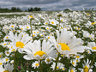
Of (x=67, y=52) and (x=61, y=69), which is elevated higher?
(x=67, y=52)

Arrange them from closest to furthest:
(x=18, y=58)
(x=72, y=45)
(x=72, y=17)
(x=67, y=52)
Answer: (x=67, y=52) < (x=72, y=45) < (x=18, y=58) < (x=72, y=17)

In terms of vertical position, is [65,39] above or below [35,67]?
above

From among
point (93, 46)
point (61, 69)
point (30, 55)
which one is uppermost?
point (30, 55)

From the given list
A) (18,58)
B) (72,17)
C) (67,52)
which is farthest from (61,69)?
(72,17)

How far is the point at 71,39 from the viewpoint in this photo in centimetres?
78

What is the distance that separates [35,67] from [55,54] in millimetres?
1463

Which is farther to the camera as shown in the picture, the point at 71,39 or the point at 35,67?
the point at 35,67

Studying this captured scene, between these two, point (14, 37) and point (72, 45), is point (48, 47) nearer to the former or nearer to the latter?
point (72, 45)

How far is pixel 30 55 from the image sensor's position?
0.70 meters

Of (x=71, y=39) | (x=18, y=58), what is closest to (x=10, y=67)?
(x=71, y=39)

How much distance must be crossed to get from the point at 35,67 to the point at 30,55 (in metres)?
1.43

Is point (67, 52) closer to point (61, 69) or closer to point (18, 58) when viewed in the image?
point (61, 69)

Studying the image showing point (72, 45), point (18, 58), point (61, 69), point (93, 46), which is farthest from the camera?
point (18, 58)

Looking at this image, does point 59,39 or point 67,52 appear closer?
point 67,52
